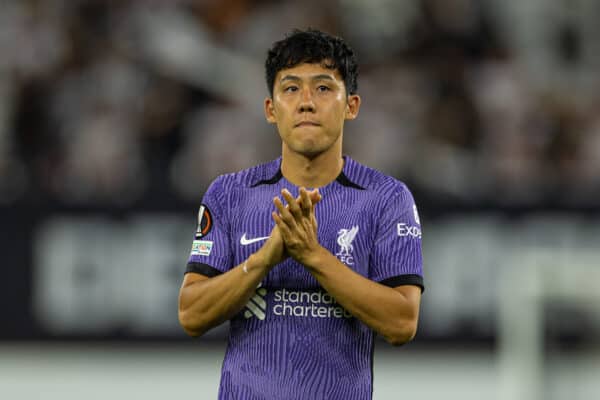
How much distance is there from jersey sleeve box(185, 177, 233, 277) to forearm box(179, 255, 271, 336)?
7cm

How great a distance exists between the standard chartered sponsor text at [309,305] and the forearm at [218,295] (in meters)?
0.13

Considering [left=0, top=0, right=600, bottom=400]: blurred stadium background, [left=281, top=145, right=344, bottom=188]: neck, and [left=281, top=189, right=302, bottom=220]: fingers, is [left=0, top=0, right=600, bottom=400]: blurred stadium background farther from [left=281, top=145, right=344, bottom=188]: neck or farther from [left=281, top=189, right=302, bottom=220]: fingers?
[left=281, top=189, right=302, bottom=220]: fingers

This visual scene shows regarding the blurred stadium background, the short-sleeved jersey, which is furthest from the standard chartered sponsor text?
the blurred stadium background

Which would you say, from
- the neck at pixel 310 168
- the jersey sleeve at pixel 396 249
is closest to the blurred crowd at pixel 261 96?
the neck at pixel 310 168

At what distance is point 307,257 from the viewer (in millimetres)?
3561

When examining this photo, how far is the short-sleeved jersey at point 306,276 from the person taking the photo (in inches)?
146

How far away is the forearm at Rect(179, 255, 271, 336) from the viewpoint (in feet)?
11.7

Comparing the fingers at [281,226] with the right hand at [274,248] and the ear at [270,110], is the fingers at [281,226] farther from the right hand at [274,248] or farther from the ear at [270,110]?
the ear at [270,110]

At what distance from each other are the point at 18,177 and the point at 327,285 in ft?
19.8

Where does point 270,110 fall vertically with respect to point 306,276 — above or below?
above

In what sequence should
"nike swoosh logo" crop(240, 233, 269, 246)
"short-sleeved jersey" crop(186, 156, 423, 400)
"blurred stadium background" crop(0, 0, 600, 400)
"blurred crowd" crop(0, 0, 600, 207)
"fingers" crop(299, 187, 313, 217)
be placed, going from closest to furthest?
"fingers" crop(299, 187, 313, 217) < "short-sleeved jersey" crop(186, 156, 423, 400) < "nike swoosh logo" crop(240, 233, 269, 246) < "blurred stadium background" crop(0, 0, 600, 400) < "blurred crowd" crop(0, 0, 600, 207)

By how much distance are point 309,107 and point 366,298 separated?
642 millimetres

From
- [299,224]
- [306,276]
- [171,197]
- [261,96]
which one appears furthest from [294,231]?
[261,96]

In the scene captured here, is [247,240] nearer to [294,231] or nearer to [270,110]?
[294,231]
